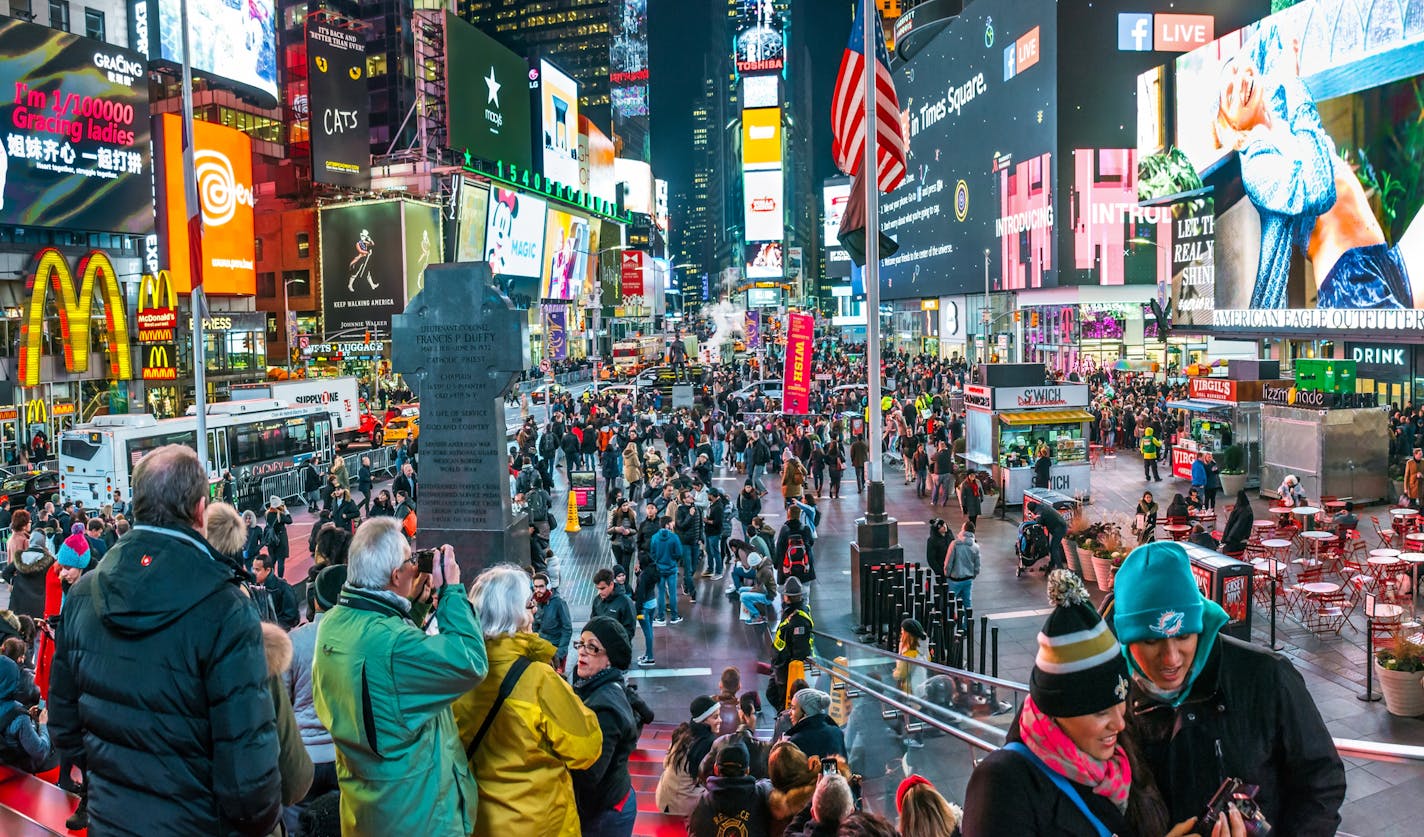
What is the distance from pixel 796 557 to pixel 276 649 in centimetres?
1134

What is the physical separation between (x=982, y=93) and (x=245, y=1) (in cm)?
4793

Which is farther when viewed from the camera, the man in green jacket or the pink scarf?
the man in green jacket

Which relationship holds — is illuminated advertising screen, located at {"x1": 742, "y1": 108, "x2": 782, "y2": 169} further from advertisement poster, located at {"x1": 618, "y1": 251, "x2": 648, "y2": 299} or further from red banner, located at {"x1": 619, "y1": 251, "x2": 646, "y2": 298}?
red banner, located at {"x1": 619, "y1": 251, "x2": 646, "y2": 298}

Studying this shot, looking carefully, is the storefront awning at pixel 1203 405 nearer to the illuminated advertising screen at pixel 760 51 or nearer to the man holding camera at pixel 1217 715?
the man holding camera at pixel 1217 715

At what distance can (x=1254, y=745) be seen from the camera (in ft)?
9.62

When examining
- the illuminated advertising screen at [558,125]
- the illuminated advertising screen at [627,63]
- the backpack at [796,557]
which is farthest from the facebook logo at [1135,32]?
the illuminated advertising screen at [627,63]

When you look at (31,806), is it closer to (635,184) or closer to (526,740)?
(526,740)

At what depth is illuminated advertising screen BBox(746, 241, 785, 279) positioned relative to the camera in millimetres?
133875

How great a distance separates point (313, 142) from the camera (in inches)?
2336

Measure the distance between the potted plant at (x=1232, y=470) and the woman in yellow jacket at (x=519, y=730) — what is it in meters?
24.7

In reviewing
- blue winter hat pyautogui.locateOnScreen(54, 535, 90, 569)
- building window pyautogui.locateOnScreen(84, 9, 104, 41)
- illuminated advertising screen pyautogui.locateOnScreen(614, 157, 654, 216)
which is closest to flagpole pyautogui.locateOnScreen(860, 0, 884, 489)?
blue winter hat pyautogui.locateOnScreen(54, 535, 90, 569)

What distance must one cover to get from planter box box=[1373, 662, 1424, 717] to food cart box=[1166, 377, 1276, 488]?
15.4 m

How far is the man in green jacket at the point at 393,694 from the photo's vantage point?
12.2 ft

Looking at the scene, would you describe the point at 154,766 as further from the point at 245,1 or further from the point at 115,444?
the point at 245,1
